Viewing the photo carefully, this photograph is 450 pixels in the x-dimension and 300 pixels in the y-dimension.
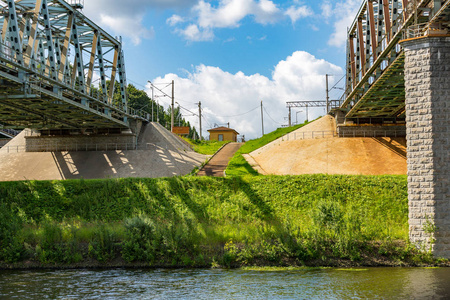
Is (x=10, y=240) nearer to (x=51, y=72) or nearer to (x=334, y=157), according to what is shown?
(x=51, y=72)

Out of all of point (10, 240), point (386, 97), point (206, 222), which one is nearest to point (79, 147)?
point (206, 222)

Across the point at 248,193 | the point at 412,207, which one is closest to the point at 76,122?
the point at 248,193

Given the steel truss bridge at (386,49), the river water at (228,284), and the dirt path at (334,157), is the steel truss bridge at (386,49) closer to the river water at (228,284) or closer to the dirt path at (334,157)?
the dirt path at (334,157)

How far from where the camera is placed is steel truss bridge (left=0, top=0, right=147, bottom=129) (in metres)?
31.7

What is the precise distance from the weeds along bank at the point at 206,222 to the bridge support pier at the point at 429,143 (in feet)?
4.63

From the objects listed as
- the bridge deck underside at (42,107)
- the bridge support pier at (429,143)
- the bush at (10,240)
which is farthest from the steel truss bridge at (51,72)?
the bridge support pier at (429,143)

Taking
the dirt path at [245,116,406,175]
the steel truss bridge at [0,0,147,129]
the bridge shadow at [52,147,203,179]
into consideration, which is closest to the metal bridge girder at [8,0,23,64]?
the steel truss bridge at [0,0,147,129]

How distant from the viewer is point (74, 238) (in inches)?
955

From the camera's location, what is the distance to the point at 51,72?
3559 centimetres

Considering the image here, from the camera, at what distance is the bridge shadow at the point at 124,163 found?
46.7m

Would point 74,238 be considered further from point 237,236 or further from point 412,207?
point 412,207

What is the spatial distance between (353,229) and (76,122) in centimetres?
3594

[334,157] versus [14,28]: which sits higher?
[14,28]

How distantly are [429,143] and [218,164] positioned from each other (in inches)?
1136
